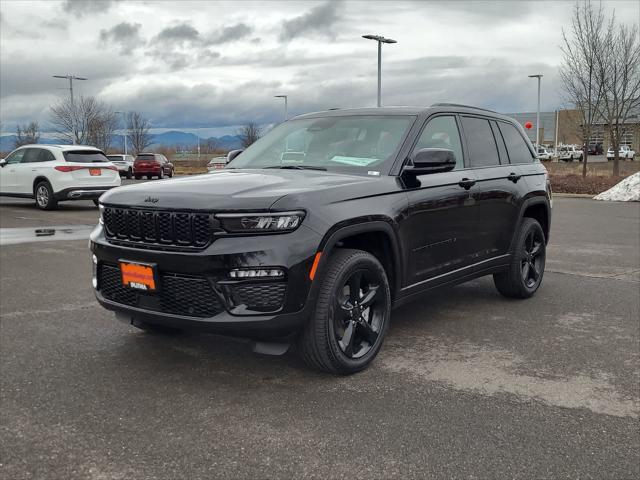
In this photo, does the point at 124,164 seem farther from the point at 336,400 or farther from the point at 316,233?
the point at 336,400

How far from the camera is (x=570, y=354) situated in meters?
4.54

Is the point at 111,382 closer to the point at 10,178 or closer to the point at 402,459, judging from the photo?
the point at 402,459

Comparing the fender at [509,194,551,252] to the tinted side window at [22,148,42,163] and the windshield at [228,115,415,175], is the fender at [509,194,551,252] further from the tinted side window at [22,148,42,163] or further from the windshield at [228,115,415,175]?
the tinted side window at [22,148,42,163]

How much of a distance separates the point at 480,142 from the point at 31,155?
14094 millimetres

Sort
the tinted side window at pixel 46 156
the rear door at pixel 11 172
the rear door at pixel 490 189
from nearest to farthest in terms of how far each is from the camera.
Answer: the rear door at pixel 490 189, the tinted side window at pixel 46 156, the rear door at pixel 11 172

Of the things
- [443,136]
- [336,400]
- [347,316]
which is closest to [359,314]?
[347,316]

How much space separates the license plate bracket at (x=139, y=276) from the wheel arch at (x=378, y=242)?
103 cm

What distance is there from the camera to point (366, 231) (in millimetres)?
4078

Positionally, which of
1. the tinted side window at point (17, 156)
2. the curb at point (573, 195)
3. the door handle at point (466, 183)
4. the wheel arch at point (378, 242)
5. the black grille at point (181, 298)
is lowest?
the curb at point (573, 195)

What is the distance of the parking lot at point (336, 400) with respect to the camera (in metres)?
2.96

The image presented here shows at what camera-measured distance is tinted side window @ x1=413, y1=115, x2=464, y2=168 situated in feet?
16.0

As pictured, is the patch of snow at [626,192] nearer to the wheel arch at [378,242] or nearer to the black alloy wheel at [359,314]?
the wheel arch at [378,242]

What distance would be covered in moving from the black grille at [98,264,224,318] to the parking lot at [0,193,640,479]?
1.60 feet

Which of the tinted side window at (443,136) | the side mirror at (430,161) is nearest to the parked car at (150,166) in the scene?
the tinted side window at (443,136)
